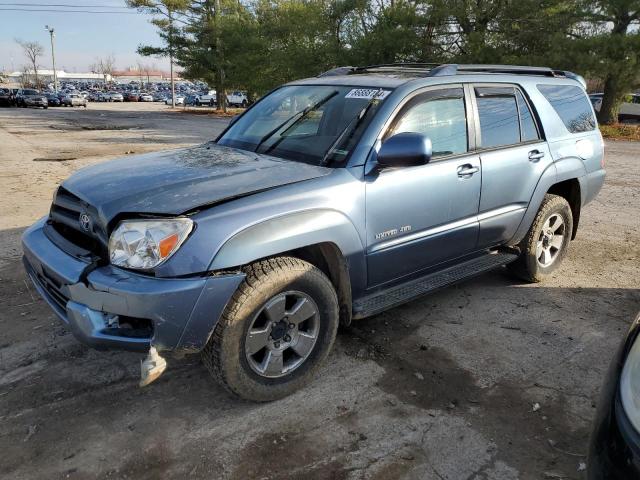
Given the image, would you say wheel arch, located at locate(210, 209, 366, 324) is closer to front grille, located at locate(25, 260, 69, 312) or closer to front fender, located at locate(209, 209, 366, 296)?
front fender, located at locate(209, 209, 366, 296)

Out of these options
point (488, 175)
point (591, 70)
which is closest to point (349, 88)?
point (488, 175)

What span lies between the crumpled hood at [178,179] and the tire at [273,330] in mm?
449

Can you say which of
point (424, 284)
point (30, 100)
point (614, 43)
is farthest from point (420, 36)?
point (30, 100)

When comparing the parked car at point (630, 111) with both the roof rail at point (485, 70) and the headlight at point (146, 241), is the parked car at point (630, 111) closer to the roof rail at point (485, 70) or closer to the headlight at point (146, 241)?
the roof rail at point (485, 70)

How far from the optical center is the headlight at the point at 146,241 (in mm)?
2439

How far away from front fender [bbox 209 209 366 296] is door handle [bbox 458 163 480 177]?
1.02m

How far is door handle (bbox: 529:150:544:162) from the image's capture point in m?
4.16

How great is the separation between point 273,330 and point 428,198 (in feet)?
4.42

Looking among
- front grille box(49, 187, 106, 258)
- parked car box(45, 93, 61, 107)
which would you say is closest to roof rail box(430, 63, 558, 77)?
front grille box(49, 187, 106, 258)

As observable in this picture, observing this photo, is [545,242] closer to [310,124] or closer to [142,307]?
[310,124]

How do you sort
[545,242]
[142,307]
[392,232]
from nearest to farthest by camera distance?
[142,307] → [392,232] → [545,242]

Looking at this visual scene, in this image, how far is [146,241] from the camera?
2477 mm

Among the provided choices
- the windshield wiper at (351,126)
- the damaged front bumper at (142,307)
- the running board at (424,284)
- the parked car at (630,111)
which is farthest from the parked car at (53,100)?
the damaged front bumper at (142,307)

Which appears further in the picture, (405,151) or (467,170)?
(467,170)
